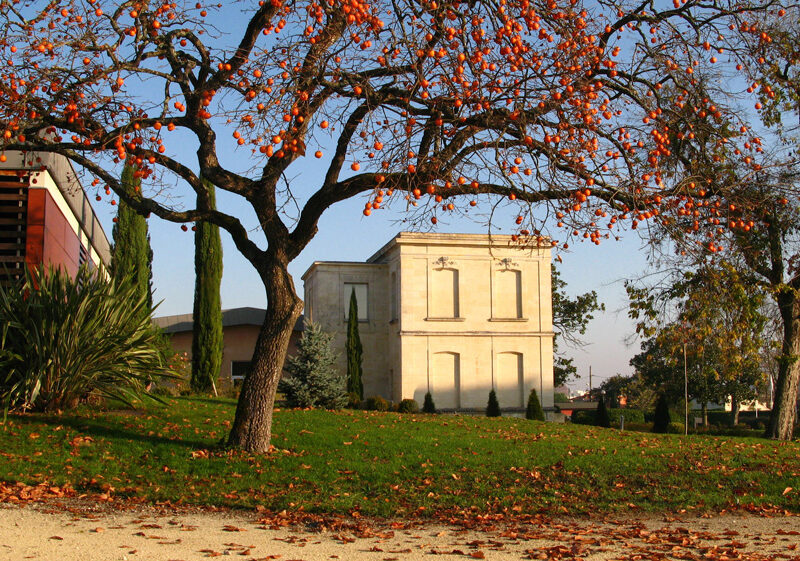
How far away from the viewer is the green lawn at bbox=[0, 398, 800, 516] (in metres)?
9.86

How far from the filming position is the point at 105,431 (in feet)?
41.2

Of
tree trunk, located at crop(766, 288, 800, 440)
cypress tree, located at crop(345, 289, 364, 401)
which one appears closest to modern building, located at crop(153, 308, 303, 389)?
cypress tree, located at crop(345, 289, 364, 401)

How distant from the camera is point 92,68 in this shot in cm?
1145

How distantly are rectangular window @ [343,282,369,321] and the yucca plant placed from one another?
81.5ft

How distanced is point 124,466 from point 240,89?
5409 millimetres

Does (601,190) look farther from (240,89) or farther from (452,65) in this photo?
(240,89)

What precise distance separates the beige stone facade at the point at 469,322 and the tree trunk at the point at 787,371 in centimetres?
1597

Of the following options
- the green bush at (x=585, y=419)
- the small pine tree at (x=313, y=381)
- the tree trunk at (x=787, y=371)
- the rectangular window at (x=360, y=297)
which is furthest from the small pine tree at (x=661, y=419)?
the rectangular window at (x=360, y=297)

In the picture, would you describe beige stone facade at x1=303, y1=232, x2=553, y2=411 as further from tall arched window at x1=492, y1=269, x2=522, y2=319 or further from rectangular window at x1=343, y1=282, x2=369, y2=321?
rectangular window at x1=343, y1=282, x2=369, y2=321

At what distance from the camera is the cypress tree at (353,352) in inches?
1357

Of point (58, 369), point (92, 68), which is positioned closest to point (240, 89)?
point (92, 68)

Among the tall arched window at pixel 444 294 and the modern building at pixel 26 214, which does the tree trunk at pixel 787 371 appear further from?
the tall arched window at pixel 444 294

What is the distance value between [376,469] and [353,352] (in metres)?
24.2

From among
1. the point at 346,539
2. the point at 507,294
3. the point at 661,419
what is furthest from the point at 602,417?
the point at 346,539
